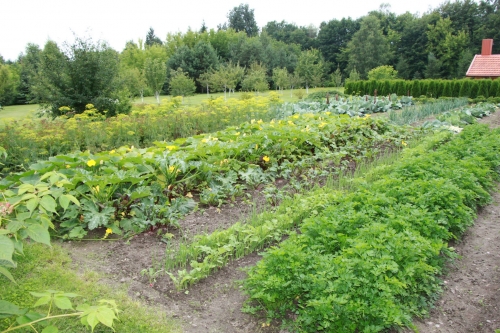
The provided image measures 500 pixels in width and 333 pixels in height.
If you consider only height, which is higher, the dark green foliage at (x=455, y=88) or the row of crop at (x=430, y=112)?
the dark green foliage at (x=455, y=88)

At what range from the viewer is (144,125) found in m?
8.77

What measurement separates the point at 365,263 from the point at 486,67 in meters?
31.3

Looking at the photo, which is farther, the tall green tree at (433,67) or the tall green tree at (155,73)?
the tall green tree at (433,67)

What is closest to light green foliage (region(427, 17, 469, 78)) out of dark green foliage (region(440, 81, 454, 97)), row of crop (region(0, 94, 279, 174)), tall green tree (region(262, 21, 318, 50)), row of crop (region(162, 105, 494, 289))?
tall green tree (region(262, 21, 318, 50))

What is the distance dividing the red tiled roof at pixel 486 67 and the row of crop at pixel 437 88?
10231mm

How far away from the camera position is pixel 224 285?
2.96 meters

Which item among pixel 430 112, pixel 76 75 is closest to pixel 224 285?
pixel 430 112

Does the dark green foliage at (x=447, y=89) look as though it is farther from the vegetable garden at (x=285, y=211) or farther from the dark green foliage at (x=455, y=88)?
the vegetable garden at (x=285, y=211)

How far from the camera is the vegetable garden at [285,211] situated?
229 cm

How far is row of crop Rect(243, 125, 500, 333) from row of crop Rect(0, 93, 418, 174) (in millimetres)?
5116

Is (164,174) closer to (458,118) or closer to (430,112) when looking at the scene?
(458,118)

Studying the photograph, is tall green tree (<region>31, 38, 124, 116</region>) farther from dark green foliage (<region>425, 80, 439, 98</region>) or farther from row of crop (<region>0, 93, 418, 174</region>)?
dark green foliage (<region>425, 80, 439, 98</region>)

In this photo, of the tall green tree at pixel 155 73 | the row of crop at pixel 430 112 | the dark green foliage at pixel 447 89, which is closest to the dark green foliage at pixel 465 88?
the dark green foliage at pixel 447 89

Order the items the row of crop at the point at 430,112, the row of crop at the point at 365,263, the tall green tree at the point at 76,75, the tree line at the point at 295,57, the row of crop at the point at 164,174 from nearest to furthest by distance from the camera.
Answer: the row of crop at the point at 365,263 → the row of crop at the point at 164,174 → the row of crop at the point at 430,112 → the tall green tree at the point at 76,75 → the tree line at the point at 295,57
